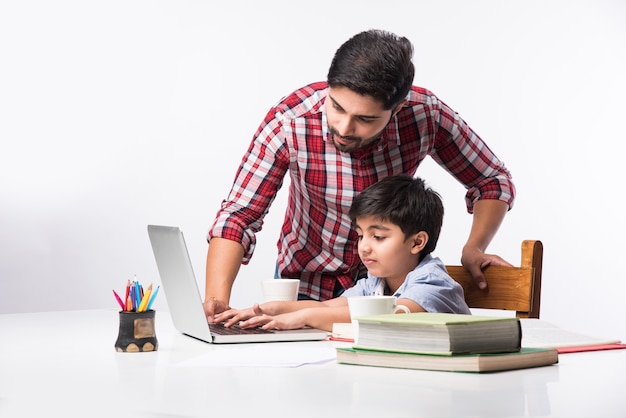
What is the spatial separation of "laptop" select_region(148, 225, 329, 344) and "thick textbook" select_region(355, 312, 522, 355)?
33 centimetres

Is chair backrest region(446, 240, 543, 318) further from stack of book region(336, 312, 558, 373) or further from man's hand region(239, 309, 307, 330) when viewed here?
stack of book region(336, 312, 558, 373)

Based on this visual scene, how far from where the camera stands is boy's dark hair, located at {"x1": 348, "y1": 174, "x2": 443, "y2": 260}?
1886 mm

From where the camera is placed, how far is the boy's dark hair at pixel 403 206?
189 cm

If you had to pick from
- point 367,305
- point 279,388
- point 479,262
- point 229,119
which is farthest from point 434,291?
point 229,119

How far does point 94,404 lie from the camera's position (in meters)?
0.94

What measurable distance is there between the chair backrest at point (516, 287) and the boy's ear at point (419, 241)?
6.1 inches

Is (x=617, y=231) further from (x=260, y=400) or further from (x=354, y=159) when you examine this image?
(x=260, y=400)

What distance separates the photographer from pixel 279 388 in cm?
101

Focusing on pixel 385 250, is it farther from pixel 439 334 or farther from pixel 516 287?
pixel 439 334

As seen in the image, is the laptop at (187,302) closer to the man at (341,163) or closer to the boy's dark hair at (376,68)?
the man at (341,163)

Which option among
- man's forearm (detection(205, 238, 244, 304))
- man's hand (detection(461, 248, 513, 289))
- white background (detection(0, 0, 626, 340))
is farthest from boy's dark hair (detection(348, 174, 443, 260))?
white background (detection(0, 0, 626, 340))

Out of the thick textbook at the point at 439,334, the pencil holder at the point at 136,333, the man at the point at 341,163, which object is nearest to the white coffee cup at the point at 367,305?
the thick textbook at the point at 439,334

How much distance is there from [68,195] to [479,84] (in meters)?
2.08

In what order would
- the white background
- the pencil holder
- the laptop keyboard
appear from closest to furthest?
the pencil holder, the laptop keyboard, the white background
